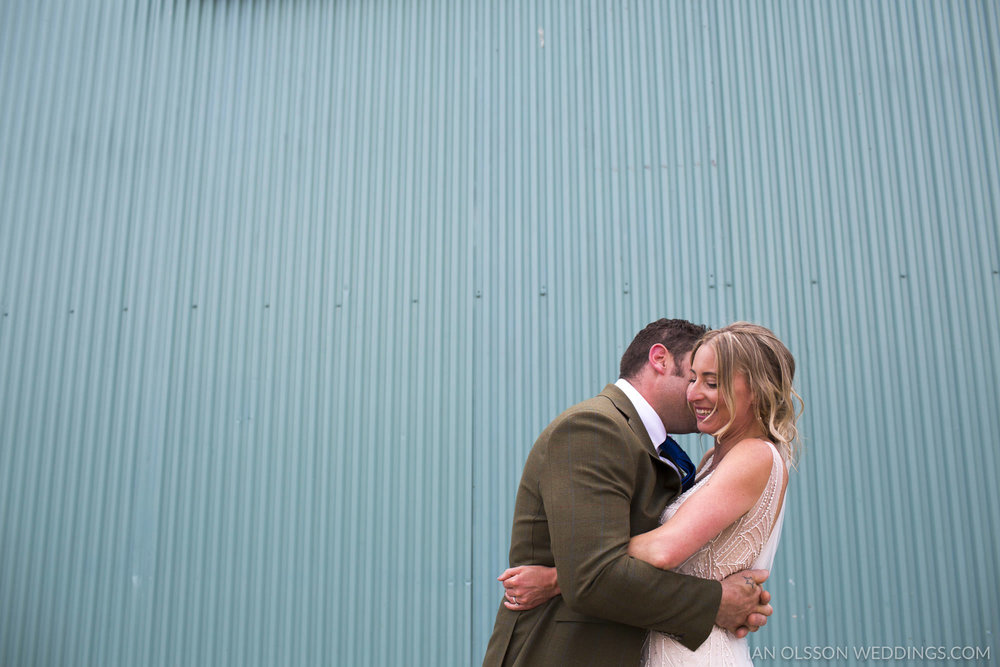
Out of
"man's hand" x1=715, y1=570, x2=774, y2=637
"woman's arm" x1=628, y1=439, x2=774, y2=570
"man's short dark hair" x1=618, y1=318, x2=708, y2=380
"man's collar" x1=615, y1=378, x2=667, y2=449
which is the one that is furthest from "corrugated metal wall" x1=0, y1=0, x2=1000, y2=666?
"woman's arm" x1=628, y1=439, x2=774, y2=570

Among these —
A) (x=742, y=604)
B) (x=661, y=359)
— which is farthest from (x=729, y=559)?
(x=661, y=359)

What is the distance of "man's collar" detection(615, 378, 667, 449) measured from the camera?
104 inches

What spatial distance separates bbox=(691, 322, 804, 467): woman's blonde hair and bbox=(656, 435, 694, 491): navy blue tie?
0.29m

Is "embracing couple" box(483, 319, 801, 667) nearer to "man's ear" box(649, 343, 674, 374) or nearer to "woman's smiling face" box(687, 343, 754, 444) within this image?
"woman's smiling face" box(687, 343, 754, 444)

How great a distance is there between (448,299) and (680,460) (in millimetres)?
2098

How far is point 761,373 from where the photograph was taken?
246 cm

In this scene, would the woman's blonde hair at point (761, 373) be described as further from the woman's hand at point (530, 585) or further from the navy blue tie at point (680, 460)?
the woman's hand at point (530, 585)

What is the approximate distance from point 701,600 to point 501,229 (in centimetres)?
275

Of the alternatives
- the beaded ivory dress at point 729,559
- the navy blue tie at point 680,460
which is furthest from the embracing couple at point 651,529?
the navy blue tie at point 680,460

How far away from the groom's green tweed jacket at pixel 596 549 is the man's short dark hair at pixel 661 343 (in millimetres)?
288

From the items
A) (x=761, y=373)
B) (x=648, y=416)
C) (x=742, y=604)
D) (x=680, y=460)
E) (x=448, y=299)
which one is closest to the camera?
(x=742, y=604)

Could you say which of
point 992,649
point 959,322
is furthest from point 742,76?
point 992,649

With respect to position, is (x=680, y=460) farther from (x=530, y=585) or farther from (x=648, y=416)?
(x=530, y=585)

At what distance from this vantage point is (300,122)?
5027mm
